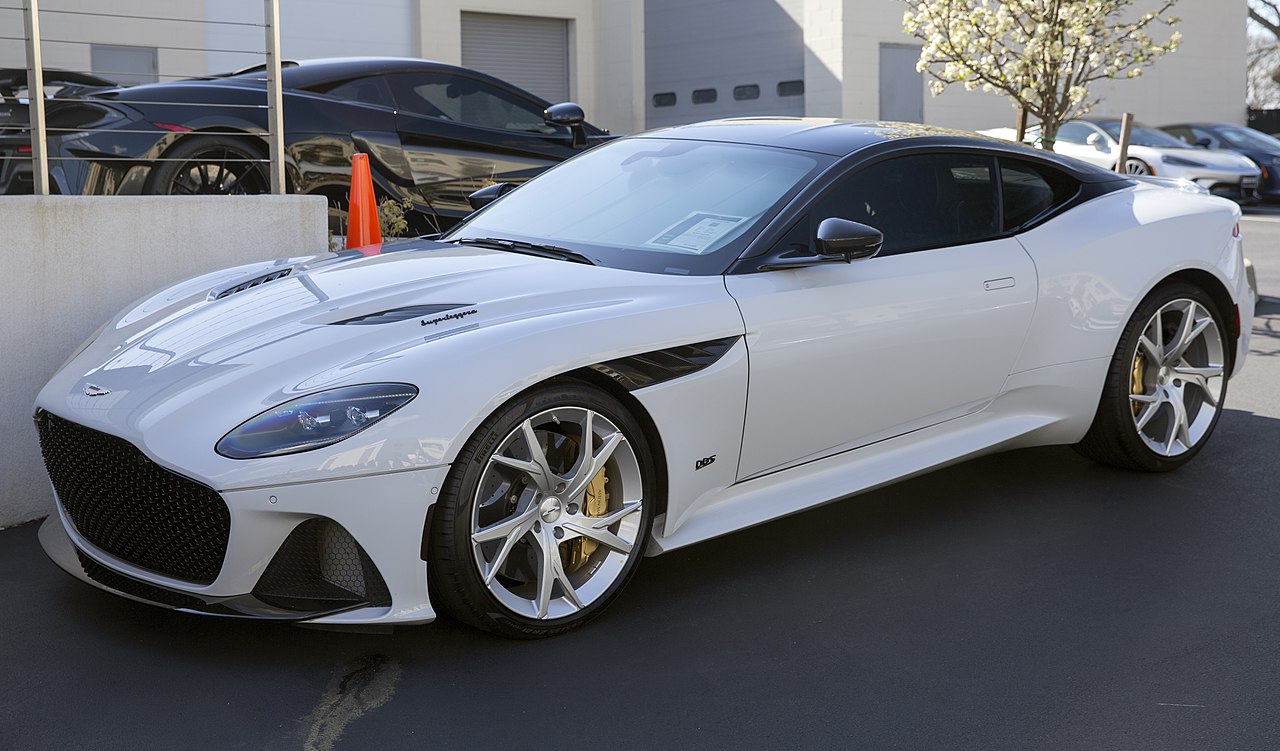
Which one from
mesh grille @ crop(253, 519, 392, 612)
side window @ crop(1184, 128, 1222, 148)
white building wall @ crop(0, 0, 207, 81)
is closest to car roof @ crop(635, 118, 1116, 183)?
mesh grille @ crop(253, 519, 392, 612)

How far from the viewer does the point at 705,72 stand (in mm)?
23516

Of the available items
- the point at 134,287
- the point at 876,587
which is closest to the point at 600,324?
the point at 876,587

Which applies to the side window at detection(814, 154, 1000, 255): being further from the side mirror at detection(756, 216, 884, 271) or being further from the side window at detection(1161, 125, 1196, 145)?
the side window at detection(1161, 125, 1196, 145)

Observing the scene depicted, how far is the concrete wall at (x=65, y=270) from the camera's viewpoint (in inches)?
183

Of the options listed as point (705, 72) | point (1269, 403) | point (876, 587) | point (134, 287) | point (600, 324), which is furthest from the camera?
point (705, 72)

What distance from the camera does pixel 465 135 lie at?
324 inches

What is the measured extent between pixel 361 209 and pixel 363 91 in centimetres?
209

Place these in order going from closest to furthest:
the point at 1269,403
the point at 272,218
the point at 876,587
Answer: the point at 876,587
the point at 272,218
the point at 1269,403

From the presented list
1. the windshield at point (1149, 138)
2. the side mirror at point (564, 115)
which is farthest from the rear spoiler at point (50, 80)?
the windshield at point (1149, 138)

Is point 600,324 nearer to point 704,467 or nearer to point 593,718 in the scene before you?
point 704,467

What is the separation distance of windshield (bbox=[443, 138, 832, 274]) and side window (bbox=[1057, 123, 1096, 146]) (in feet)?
48.6

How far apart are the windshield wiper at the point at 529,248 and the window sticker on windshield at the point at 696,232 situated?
24 cm

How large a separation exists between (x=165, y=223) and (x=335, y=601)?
2.52 m

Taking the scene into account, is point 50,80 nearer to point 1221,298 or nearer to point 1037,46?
point 1037,46
